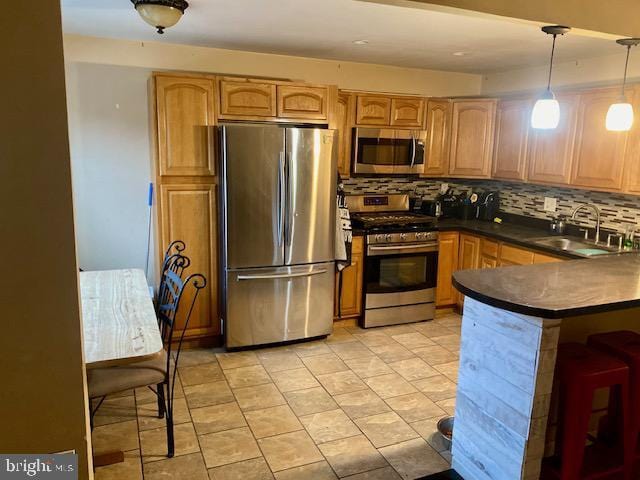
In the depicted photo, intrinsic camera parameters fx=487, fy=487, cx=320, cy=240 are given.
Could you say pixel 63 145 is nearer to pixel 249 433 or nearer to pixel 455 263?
pixel 249 433

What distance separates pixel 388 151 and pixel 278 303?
1.75 metres

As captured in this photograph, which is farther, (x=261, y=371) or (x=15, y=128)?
(x=261, y=371)

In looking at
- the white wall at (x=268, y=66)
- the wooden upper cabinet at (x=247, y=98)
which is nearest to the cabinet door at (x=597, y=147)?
the white wall at (x=268, y=66)

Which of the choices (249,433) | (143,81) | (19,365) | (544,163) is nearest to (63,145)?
(19,365)

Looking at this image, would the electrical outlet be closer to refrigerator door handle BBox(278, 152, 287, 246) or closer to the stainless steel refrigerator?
the stainless steel refrigerator

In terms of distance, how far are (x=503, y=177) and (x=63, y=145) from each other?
4.24 metres

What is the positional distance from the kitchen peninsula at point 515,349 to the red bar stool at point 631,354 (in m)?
0.18

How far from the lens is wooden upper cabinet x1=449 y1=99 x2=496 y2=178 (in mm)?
4645

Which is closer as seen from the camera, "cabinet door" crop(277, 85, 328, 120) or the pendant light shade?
→ the pendant light shade

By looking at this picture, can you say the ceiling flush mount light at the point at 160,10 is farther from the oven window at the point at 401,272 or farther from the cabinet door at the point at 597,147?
the cabinet door at the point at 597,147

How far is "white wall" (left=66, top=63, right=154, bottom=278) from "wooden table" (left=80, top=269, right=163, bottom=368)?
32.4 inches

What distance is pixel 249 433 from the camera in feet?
9.16

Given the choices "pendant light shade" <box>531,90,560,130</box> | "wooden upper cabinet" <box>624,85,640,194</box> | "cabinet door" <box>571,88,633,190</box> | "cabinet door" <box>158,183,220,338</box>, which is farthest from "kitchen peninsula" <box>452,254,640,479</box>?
"cabinet door" <box>158,183,220,338</box>

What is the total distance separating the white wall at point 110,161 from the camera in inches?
145
